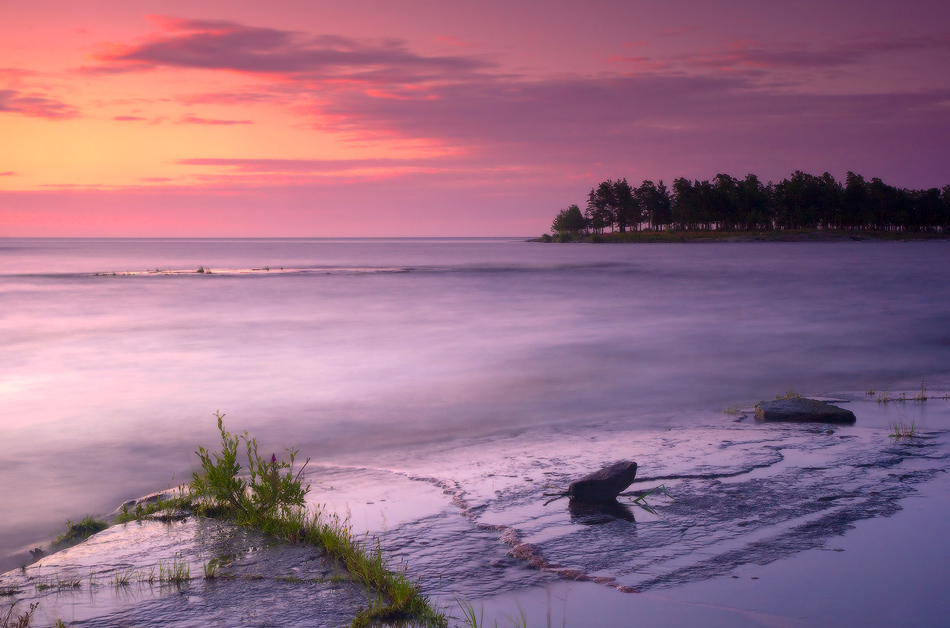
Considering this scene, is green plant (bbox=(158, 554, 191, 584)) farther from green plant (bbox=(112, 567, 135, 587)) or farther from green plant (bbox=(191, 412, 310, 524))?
green plant (bbox=(191, 412, 310, 524))

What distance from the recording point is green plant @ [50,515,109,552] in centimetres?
720

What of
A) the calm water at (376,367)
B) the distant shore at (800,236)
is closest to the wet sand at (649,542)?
the calm water at (376,367)

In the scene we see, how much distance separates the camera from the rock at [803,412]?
1112cm

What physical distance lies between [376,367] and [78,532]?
12478mm

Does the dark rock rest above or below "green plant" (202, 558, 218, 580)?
below

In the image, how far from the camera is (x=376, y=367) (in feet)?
64.9

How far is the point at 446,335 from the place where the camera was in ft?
88.0

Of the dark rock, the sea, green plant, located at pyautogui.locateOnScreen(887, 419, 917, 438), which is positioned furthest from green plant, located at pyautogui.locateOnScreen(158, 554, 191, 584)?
green plant, located at pyautogui.locateOnScreen(887, 419, 917, 438)

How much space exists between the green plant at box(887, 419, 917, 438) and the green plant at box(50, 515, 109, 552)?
9841mm

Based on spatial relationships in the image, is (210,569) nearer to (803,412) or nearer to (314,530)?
(314,530)

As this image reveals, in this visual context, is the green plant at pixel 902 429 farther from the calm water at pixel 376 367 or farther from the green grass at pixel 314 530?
the green grass at pixel 314 530

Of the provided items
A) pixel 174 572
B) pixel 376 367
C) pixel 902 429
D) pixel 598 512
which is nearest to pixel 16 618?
pixel 174 572

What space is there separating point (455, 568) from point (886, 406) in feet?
31.9

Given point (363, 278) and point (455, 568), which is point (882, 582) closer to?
point (455, 568)
